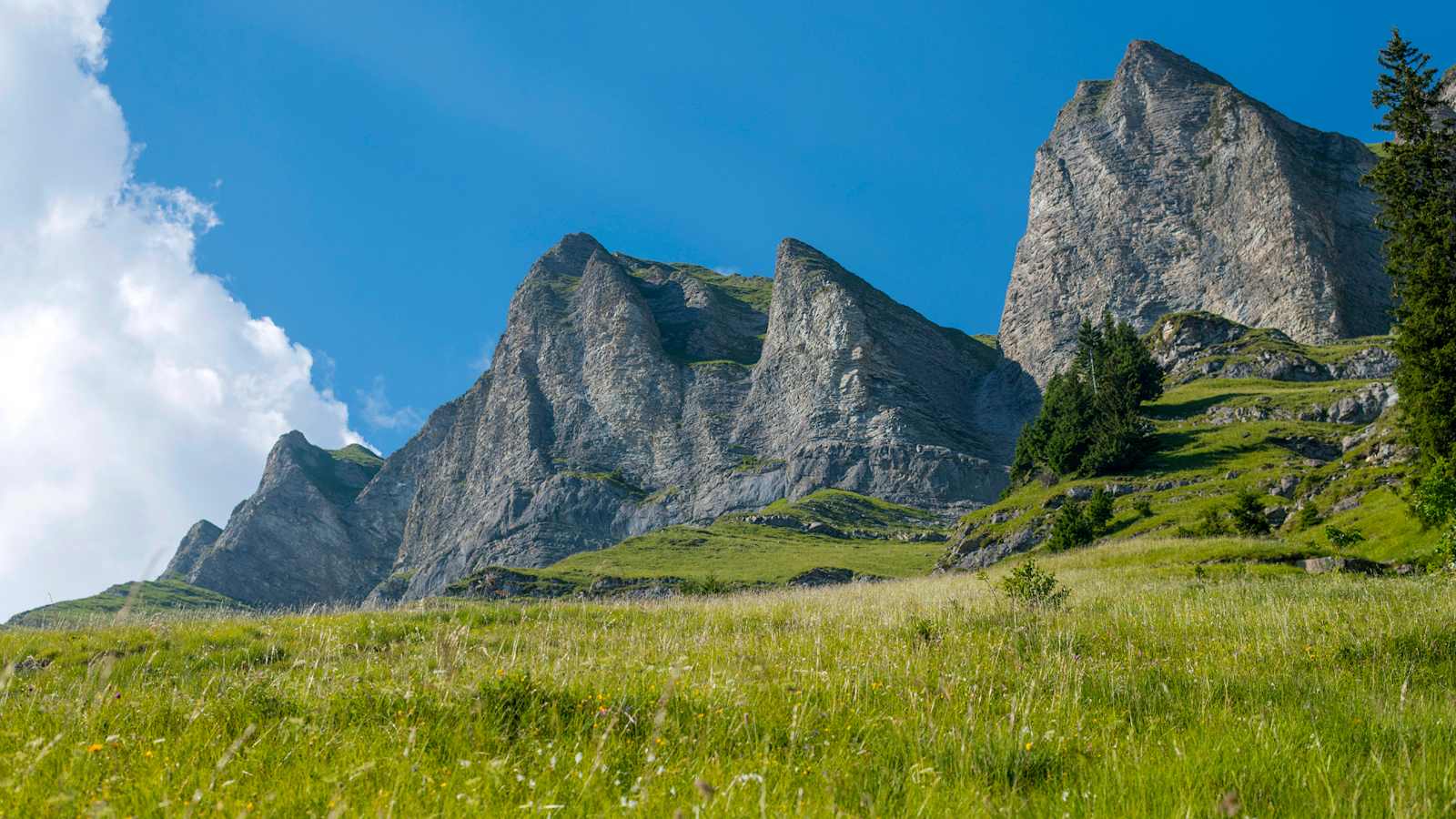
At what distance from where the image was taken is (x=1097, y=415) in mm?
101312

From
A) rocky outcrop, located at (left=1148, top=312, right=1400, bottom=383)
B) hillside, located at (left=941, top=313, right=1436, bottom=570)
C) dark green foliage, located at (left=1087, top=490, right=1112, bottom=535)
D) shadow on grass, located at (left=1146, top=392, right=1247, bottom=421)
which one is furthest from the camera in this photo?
rocky outcrop, located at (left=1148, top=312, right=1400, bottom=383)

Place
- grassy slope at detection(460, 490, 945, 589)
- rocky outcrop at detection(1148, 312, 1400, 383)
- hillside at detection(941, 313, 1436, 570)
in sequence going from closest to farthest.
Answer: hillside at detection(941, 313, 1436, 570) → grassy slope at detection(460, 490, 945, 589) → rocky outcrop at detection(1148, 312, 1400, 383)

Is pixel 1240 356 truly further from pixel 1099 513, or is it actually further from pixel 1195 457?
pixel 1099 513

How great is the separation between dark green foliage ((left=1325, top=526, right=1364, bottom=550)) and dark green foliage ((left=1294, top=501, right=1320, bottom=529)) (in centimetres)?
1336

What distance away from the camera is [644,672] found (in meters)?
6.89

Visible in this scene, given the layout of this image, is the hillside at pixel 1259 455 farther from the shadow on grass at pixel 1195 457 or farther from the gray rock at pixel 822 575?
the gray rock at pixel 822 575

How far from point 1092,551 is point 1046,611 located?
30.4 meters

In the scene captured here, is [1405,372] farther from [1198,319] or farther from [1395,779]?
[1198,319]

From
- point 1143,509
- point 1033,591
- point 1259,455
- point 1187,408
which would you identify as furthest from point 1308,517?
point 1187,408

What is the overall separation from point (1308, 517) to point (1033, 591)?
4303 centimetres

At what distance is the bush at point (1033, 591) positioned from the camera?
16.1 m

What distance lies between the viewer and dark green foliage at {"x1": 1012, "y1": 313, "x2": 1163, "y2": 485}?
9369cm

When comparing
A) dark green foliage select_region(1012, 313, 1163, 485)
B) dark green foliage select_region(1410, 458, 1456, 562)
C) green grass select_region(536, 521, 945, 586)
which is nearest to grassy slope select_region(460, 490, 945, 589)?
green grass select_region(536, 521, 945, 586)

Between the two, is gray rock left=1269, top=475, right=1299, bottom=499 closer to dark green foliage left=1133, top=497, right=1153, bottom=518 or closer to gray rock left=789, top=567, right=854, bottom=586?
dark green foliage left=1133, top=497, right=1153, bottom=518
